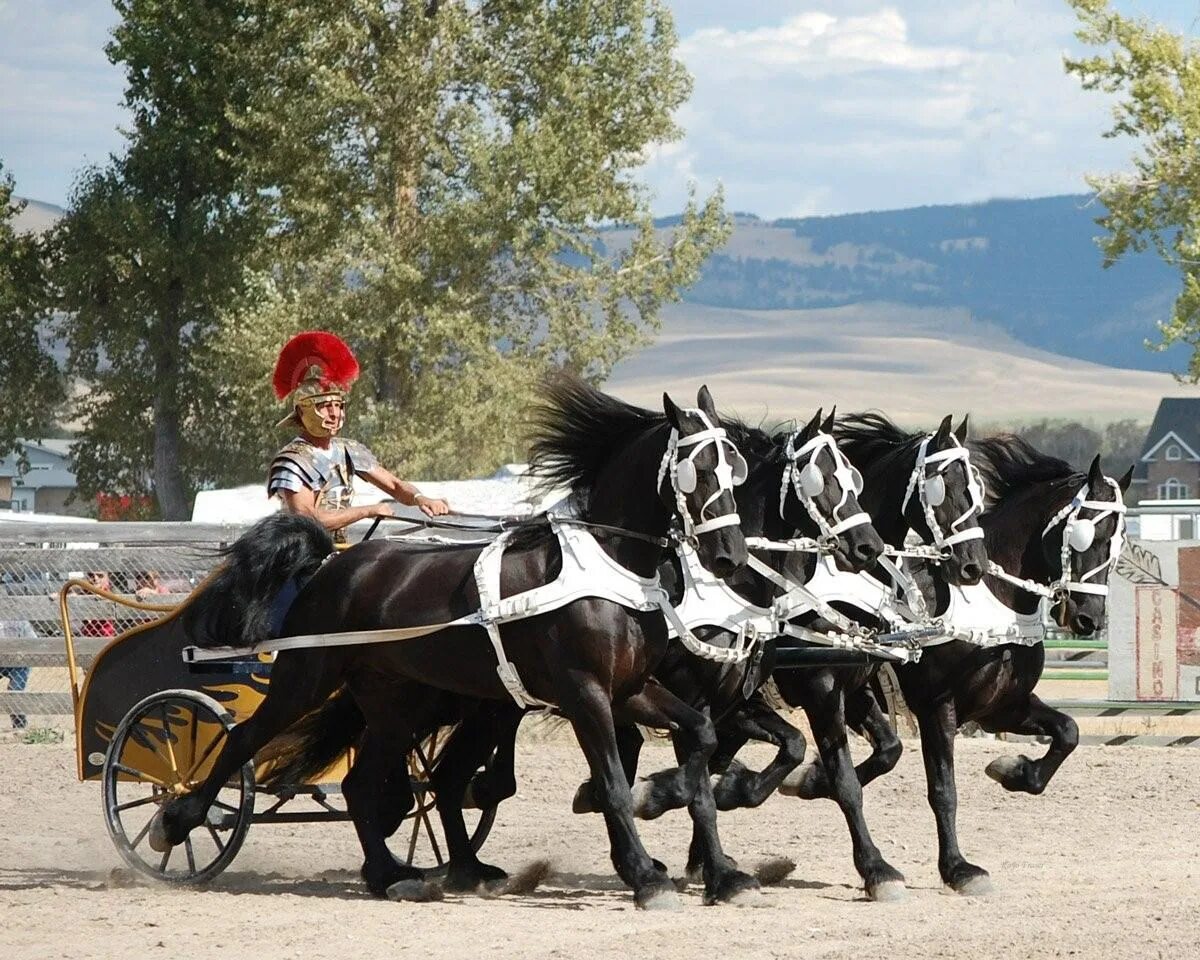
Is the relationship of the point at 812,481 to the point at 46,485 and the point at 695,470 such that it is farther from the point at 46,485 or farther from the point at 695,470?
the point at 46,485

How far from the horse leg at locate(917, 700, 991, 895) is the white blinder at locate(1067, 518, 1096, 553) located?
0.85 meters

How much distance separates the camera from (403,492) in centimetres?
799

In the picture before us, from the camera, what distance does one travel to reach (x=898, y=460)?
773cm

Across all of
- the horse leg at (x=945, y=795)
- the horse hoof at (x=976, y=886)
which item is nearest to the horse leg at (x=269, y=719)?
the horse leg at (x=945, y=795)

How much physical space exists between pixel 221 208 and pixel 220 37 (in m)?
3.73

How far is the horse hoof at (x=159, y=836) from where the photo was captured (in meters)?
7.35

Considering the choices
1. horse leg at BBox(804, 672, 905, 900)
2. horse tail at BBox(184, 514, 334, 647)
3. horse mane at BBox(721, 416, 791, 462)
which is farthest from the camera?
horse tail at BBox(184, 514, 334, 647)

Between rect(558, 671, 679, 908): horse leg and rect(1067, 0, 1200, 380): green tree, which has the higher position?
rect(1067, 0, 1200, 380): green tree

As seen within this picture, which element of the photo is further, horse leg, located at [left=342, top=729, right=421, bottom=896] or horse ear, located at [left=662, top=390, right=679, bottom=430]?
horse leg, located at [left=342, top=729, right=421, bottom=896]

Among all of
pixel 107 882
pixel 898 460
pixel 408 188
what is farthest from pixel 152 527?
pixel 408 188

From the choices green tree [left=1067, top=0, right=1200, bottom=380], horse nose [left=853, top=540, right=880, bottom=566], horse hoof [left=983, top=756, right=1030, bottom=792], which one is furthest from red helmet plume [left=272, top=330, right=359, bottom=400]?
green tree [left=1067, top=0, right=1200, bottom=380]

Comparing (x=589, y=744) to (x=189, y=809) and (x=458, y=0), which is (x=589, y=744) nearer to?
Result: (x=189, y=809)

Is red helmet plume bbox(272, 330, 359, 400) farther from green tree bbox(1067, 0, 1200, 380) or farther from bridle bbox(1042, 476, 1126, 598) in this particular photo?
green tree bbox(1067, 0, 1200, 380)

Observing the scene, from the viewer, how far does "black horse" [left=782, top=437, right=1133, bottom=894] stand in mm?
7535
